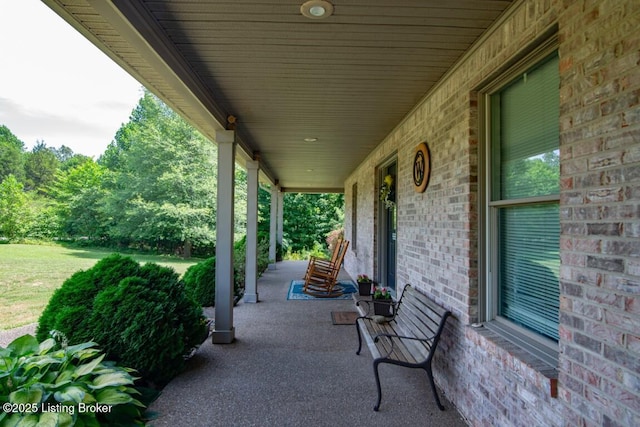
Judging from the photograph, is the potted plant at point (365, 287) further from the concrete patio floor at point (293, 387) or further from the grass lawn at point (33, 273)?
the grass lawn at point (33, 273)

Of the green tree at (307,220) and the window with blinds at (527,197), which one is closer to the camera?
the window with blinds at (527,197)

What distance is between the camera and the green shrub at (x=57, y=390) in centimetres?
149

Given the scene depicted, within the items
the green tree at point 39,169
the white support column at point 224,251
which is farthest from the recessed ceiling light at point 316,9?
the green tree at point 39,169

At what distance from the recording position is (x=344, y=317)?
16.1ft

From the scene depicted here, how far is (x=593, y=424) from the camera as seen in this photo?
4.31 ft

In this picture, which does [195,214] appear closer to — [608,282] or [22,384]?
[22,384]

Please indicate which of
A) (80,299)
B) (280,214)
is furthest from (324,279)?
(280,214)

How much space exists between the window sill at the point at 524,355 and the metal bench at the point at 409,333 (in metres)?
0.35

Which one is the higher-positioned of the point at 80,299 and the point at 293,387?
the point at 80,299

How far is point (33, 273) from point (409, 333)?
1182 cm

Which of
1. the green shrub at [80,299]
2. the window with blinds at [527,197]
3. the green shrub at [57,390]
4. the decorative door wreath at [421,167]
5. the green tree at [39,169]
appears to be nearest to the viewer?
the green shrub at [57,390]

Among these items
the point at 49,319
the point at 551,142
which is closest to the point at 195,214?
the point at 49,319

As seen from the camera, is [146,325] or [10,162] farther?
[10,162]

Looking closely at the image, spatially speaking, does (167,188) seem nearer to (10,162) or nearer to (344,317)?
(344,317)
